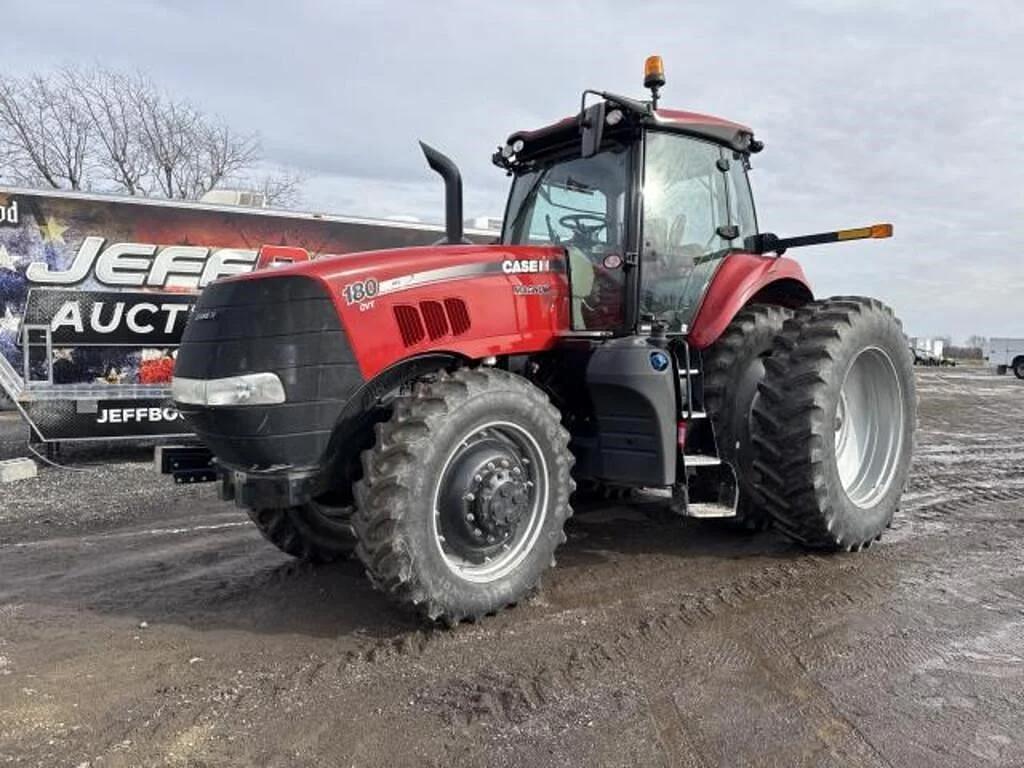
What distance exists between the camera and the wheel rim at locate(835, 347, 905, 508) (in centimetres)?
536

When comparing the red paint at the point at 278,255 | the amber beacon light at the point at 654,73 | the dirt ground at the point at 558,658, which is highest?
the amber beacon light at the point at 654,73

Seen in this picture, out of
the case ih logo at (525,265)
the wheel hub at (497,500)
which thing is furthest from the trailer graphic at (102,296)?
the wheel hub at (497,500)

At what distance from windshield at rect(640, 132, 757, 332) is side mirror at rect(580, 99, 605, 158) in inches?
20.6

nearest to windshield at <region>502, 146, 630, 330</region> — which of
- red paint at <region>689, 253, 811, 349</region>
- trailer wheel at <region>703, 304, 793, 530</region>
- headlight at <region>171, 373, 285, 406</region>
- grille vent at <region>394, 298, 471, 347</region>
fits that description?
red paint at <region>689, 253, 811, 349</region>

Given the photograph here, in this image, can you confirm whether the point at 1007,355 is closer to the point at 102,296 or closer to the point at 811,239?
the point at 811,239

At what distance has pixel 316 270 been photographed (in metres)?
3.63

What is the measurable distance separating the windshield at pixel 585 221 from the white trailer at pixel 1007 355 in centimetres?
3367

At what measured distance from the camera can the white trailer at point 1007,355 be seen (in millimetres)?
32594

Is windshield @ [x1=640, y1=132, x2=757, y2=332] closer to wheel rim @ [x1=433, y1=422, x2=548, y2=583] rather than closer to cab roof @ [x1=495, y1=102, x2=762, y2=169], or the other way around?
cab roof @ [x1=495, y1=102, x2=762, y2=169]

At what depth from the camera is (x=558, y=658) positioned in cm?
344

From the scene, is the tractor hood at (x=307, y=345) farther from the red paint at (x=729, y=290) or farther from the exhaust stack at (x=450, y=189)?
the red paint at (x=729, y=290)

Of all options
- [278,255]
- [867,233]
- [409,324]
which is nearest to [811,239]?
[867,233]

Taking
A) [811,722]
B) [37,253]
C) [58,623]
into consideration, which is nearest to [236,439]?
[58,623]

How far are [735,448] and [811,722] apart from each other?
7.10ft
